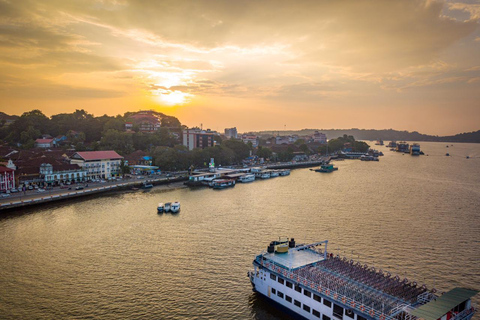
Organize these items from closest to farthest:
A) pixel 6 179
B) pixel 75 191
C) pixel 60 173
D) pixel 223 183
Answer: pixel 6 179
pixel 75 191
pixel 60 173
pixel 223 183

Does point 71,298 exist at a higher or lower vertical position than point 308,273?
lower

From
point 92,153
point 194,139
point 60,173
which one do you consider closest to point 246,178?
point 92,153

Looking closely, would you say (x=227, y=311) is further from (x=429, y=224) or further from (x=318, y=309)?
(x=429, y=224)

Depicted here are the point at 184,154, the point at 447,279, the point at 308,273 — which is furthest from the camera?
the point at 184,154

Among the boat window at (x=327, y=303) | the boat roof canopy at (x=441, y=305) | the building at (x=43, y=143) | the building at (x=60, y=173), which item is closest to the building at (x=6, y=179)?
the building at (x=60, y=173)

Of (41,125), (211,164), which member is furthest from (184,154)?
(41,125)

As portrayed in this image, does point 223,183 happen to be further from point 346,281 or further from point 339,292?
point 339,292

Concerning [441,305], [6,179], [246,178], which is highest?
[6,179]
